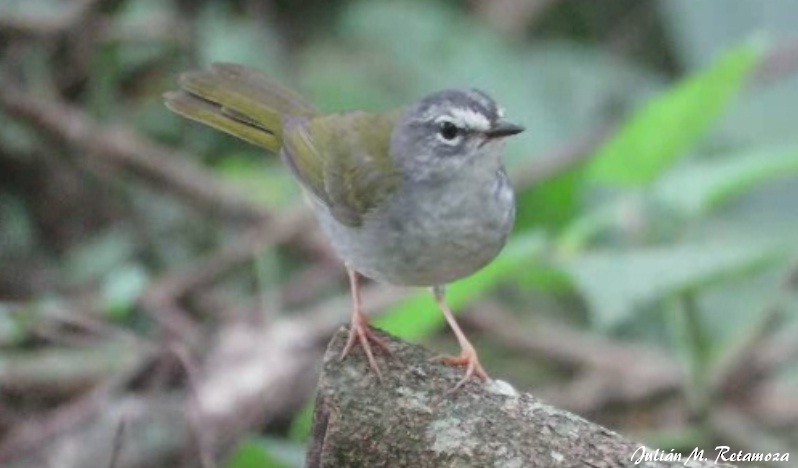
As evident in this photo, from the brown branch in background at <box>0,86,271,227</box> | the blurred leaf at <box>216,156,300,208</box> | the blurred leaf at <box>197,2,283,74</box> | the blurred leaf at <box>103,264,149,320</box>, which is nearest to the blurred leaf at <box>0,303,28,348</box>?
the blurred leaf at <box>103,264,149,320</box>

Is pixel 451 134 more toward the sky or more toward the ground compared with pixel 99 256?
more toward the ground

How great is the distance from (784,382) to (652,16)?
11.0 ft

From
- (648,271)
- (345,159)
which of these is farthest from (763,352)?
(345,159)

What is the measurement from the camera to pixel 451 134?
3.81m

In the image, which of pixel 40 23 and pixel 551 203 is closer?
pixel 551 203

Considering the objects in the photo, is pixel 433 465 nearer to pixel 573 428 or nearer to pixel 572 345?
pixel 573 428

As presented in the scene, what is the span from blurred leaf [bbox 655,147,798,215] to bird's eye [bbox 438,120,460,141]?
125 cm

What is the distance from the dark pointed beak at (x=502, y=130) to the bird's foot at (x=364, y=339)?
597 mm

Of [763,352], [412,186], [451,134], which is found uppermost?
[763,352]

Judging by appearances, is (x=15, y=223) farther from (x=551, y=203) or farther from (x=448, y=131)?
(x=448, y=131)

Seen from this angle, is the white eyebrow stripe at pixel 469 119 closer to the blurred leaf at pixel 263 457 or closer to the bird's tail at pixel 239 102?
the bird's tail at pixel 239 102

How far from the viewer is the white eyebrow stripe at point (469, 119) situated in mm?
3730

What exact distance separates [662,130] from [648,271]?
1.78 feet

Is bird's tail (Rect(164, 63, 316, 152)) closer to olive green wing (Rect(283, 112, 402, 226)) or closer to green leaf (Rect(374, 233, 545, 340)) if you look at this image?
olive green wing (Rect(283, 112, 402, 226))
